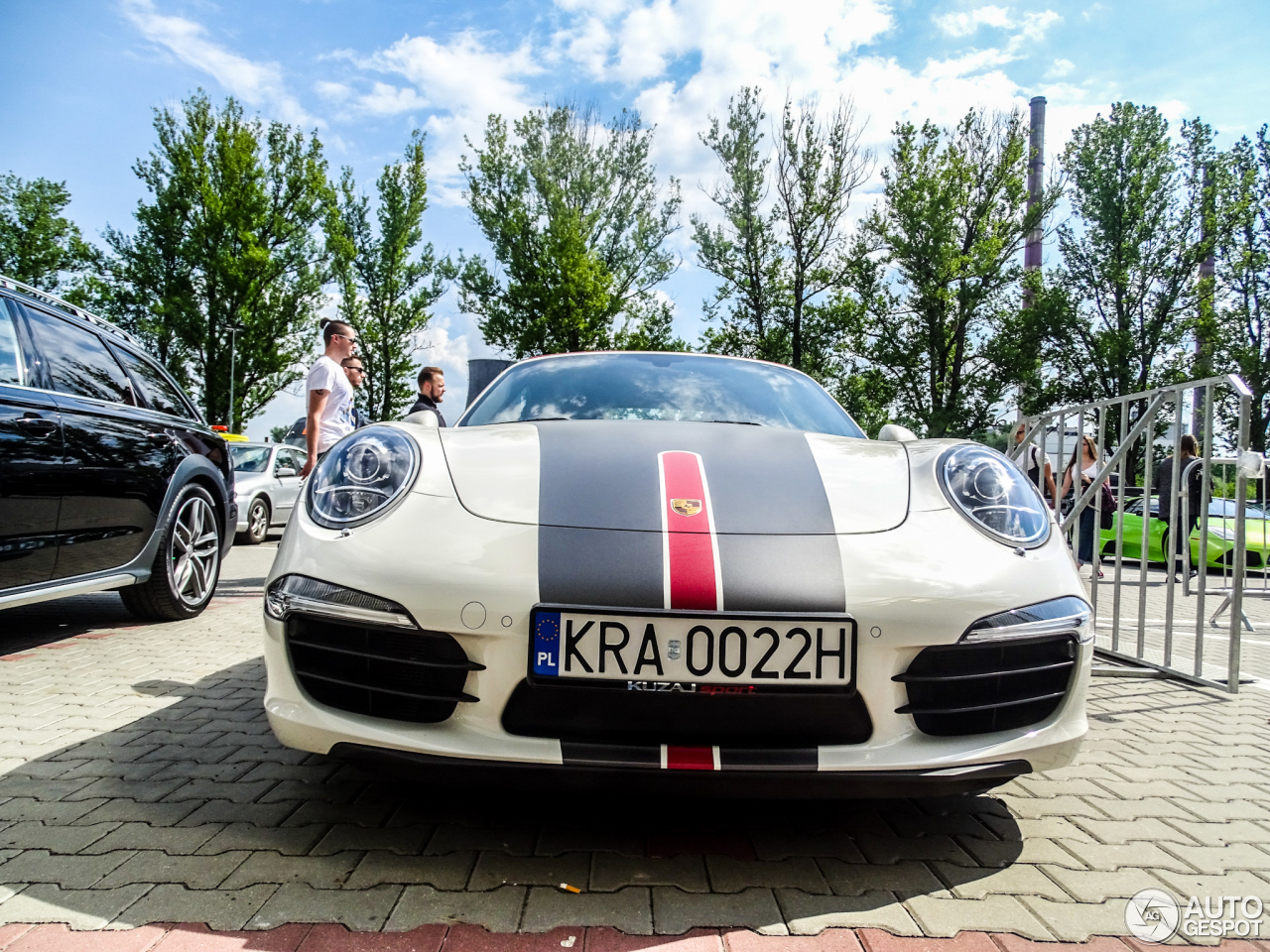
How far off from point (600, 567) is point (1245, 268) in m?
31.6

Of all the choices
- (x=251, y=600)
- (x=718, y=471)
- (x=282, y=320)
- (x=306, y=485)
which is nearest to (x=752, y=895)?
(x=718, y=471)

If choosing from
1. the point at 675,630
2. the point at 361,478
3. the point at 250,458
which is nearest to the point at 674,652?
the point at 675,630

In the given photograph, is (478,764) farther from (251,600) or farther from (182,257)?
(182,257)

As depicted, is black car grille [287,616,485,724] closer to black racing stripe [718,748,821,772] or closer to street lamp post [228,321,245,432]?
black racing stripe [718,748,821,772]

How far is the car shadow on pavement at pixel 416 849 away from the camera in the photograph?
151 cm

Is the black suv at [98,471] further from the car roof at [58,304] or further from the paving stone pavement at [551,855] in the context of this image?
the paving stone pavement at [551,855]

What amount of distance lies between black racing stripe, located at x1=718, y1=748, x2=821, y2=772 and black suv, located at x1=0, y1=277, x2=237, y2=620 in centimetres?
293

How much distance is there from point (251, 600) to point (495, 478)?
4134 millimetres

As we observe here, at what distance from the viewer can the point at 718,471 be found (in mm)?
1967

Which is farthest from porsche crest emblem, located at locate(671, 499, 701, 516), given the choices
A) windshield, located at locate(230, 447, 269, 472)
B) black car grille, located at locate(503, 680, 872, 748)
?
windshield, located at locate(230, 447, 269, 472)

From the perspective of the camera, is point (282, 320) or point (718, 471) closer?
point (718, 471)

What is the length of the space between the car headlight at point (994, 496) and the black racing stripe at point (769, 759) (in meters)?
0.71

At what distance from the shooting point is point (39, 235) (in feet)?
101

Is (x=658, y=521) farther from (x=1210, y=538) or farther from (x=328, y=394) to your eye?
(x=1210, y=538)
